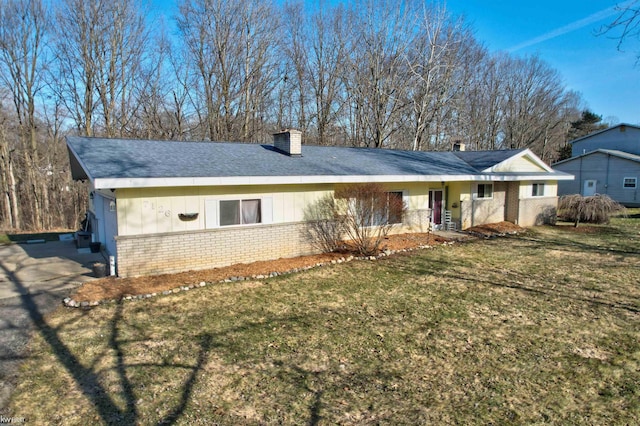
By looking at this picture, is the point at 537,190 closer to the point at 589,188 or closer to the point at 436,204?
the point at 436,204

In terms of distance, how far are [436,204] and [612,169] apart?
66.9ft

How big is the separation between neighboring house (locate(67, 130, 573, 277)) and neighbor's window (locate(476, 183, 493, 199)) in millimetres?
1103

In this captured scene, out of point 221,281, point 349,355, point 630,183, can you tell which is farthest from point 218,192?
point 630,183

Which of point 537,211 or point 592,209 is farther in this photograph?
point 537,211

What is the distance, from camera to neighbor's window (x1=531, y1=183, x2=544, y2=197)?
709 inches

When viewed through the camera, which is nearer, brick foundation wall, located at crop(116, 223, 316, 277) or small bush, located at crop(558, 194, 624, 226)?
brick foundation wall, located at crop(116, 223, 316, 277)

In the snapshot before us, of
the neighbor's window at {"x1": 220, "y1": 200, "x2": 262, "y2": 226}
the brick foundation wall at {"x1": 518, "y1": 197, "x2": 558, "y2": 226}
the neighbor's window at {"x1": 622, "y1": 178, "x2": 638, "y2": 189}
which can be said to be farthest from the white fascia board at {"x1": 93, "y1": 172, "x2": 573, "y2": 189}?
the neighbor's window at {"x1": 622, "y1": 178, "x2": 638, "y2": 189}

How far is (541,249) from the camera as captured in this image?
494 inches

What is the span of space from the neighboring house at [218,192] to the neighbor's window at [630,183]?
18.4 meters

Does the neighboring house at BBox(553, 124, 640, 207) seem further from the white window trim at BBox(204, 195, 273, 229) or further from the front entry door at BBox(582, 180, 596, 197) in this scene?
the white window trim at BBox(204, 195, 273, 229)

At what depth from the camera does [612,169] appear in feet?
90.4

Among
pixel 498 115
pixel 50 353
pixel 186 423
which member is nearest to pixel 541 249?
pixel 186 423

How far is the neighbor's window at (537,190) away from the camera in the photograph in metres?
18.0

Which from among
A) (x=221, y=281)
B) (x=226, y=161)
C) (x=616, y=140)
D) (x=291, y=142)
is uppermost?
(x=616, y=140)
